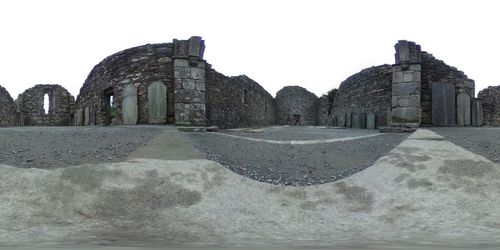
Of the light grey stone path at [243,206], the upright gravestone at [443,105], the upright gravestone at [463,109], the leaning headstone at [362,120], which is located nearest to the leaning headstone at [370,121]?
the leaning headstone at [362,120]

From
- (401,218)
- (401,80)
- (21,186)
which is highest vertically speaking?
(401,80)

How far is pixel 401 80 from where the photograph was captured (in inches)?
502

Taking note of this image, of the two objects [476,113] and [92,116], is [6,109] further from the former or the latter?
[476,113]

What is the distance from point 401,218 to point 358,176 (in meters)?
1.61

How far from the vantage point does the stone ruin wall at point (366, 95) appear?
606 inches

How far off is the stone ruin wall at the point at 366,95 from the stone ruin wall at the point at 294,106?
36.1ft

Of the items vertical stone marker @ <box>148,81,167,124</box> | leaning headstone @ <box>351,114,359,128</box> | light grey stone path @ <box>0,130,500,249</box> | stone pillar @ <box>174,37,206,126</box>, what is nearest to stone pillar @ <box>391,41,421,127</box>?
leaning headstone @ <box>351,114,359,128</box>

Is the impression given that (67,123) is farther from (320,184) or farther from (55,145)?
(320,184)

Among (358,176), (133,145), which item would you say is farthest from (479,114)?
(133,145)

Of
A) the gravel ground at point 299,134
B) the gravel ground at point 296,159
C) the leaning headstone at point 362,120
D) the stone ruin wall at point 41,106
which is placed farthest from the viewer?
the stone ruin wall at point 41,106

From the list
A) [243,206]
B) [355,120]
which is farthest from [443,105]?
[243,206]

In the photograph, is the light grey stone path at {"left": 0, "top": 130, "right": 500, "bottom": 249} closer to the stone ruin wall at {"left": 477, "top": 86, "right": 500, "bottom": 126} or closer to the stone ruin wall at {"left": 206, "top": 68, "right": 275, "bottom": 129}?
the stone ruin wall at {"left": 206, "top": 68, "right": 275, "bottom": 129}

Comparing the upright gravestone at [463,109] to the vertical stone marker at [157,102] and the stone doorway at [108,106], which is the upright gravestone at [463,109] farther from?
the stone doorway at [108,106]

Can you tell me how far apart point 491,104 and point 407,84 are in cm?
954
